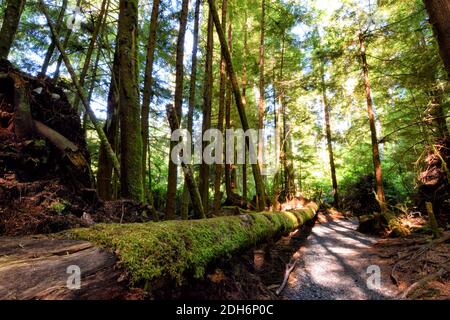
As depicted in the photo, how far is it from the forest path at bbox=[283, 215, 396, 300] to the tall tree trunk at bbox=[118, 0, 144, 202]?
3284mm

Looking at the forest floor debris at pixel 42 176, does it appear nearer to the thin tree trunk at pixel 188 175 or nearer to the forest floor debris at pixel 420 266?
the thin tree trunk at pixel 188 175

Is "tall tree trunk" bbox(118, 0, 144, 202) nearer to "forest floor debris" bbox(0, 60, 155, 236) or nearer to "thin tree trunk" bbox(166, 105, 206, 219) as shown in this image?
"forest floor debris" bbox(0, 60, 155, 236)

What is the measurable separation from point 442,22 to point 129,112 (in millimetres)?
4848

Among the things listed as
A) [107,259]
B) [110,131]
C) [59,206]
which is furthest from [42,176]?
[110,131]

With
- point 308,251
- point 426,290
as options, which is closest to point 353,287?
point 426,290

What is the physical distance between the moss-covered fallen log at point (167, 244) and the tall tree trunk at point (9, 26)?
478 centimetres

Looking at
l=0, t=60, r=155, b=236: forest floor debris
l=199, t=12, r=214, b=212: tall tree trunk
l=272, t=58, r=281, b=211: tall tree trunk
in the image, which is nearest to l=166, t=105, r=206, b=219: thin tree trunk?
l=0, t=60, r=155, b=236: forest floor debris

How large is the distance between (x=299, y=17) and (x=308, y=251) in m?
12.5

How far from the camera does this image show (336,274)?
5.71 m

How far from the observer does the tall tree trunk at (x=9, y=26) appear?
5.14m

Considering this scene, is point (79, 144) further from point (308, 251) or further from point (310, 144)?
point (310, 144)

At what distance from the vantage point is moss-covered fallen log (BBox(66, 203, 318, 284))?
2.05 meters

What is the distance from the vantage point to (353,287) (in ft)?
16.4

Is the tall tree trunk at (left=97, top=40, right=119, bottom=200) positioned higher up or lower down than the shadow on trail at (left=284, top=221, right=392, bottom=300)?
higher up
